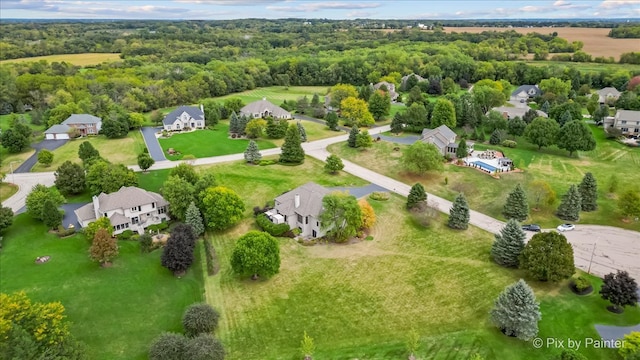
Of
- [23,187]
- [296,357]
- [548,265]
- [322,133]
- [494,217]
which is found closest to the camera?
[296,357]

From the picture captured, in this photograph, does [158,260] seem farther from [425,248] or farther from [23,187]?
[23,187]

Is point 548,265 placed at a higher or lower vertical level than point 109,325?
higher

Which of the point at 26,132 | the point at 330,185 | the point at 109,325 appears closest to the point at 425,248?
the point at 330,185

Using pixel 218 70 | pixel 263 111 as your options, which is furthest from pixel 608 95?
pixel 218 70

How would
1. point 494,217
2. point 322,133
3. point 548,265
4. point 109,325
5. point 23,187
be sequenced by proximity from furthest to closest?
1. point 322,133
2. point 23,187
3. point 494,217
4. point 548,265
5. point 109,325

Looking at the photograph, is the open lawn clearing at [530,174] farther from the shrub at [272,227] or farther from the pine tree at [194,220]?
the pine tree at [194,220]

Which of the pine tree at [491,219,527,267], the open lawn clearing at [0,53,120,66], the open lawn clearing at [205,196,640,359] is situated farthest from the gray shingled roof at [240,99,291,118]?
the open lawn clearing at [0,53,120,66]

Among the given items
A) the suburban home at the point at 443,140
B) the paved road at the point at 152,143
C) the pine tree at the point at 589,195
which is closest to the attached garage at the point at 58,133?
the paved road at the point at 152,143

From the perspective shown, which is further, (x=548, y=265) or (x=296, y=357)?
(x=548, y=265)
